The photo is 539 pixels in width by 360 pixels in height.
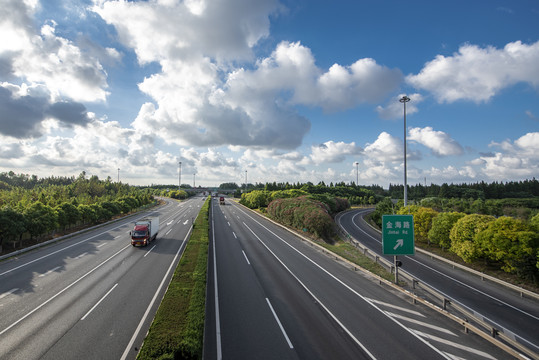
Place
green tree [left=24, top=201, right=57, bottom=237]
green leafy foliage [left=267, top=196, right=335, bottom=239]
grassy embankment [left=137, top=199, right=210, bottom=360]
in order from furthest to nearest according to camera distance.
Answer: green leafy foliage [left=267, top=196, right=335, bottom=239], green tree [left=24, top=201, right=57, bottom=237], grassy embankment [left=137, top=199, right=210, bottom=360]

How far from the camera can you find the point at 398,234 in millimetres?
16984

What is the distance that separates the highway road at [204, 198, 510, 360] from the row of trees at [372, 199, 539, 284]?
1088cm

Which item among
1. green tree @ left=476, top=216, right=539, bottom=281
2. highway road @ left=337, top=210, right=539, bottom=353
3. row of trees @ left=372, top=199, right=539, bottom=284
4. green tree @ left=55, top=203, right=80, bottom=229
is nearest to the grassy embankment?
highway road @ left=337, top=210, right=539, bottom=353

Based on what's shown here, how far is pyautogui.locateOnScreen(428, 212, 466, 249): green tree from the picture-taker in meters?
27.7

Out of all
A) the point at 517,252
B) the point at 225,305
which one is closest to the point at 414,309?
the point at 225,305

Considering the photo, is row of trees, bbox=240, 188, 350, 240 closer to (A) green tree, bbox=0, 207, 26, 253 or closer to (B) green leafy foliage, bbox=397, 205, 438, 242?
(B) green leafy foliage, bbox=397, 205, 438, 242

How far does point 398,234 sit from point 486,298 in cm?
744

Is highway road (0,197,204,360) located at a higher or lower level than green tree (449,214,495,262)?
lower

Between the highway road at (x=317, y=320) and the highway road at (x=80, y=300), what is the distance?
358 cm

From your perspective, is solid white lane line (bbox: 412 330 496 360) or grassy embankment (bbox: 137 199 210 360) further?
solid white lane line (bbox: 412 330 496 360)

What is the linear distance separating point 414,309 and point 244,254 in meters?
15.3

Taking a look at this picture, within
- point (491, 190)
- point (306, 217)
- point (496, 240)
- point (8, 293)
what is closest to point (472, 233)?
point (496, 240)

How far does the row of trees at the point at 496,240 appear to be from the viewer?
1888cm

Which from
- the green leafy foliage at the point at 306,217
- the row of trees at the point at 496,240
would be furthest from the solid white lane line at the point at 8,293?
the row of trees at the point at 496,240
